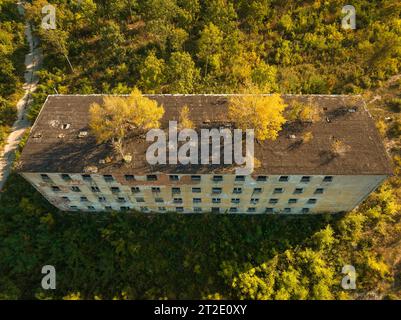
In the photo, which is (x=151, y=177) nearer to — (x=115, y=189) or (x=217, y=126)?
(x=115, y=189)

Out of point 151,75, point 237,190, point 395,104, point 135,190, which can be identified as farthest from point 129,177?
point 395,104

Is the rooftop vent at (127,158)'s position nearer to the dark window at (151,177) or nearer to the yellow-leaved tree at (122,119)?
the yellow-leaved tree at (122,119)

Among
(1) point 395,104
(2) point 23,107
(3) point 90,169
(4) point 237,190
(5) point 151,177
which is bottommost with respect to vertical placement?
(4) point 237,190
